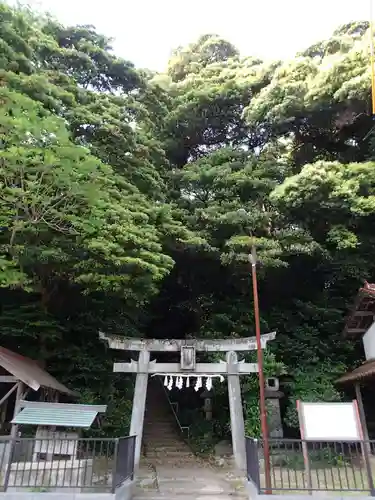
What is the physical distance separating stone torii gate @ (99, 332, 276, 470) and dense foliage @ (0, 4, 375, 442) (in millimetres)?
1647

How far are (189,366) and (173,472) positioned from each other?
118 inches

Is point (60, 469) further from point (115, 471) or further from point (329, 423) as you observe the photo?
point (329, 423)

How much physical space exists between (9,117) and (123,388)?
36.0 feet

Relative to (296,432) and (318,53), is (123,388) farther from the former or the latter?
(318,53)

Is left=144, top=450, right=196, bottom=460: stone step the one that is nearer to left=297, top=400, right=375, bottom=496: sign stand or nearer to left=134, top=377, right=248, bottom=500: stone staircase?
left=134, top=377, right=248, bottom=500: stone staircase

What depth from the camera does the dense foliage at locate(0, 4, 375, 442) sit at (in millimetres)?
10148

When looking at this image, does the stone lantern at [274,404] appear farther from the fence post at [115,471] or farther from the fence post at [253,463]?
the fence post at [115,471]

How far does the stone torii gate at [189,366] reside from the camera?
11828 millimetres

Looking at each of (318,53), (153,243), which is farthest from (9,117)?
(318,53)

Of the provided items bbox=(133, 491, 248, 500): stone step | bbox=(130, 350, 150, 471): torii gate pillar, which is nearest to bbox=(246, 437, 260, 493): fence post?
bbox=(133, 491, 248, 500): stone step

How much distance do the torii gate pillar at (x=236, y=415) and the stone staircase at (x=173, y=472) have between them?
54 centimetres

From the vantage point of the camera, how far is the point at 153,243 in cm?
1212

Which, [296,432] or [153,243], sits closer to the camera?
[153,243]

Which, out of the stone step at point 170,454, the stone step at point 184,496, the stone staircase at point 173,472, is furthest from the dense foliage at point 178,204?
the stone step at point 184,496
